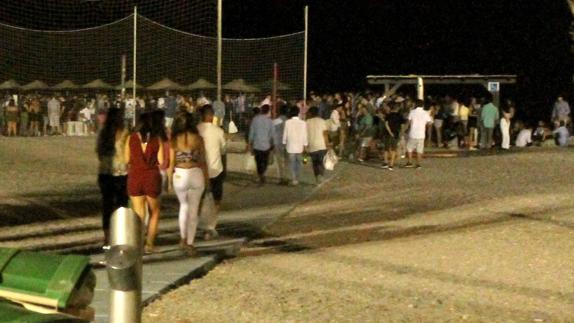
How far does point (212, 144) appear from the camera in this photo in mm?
14430

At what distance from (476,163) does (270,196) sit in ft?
34.2

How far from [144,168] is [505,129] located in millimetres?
25008

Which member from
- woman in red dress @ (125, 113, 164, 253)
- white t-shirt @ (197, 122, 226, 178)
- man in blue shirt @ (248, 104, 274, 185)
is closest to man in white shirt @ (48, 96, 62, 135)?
man in blue shirt @ (248, 104, 274, 185)

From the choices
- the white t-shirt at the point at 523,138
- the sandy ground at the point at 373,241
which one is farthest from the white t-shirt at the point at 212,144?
the white t-shirt at the point at 523,138

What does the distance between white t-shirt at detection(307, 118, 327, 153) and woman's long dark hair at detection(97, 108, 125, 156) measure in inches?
397

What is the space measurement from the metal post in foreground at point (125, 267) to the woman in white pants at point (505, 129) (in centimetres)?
3198

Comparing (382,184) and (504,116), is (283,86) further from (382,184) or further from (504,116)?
(382,184)

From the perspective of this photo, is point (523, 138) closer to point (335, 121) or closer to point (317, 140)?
point (335, 121)

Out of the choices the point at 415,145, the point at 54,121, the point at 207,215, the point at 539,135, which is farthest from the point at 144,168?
the point at 54,121

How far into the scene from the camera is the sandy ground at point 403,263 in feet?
32.5

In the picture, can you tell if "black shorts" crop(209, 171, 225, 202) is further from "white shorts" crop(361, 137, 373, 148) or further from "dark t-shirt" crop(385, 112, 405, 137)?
"white shorts" crop(361, 137, 373, 148)

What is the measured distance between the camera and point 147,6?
140ft

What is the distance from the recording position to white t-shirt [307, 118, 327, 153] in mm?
23156

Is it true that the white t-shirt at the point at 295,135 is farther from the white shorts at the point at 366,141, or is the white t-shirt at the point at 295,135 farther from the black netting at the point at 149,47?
the black netting at the point at 149,47
